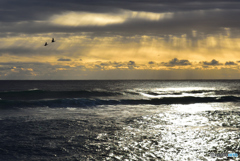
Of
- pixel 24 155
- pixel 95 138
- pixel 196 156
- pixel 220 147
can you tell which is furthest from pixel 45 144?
pixel 220 147

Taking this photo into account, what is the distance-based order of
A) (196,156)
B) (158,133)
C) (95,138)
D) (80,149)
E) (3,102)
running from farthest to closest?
(3,102)
(158,133)
(95,138)
(80,149)
(196,156)

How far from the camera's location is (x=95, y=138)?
1833 cm

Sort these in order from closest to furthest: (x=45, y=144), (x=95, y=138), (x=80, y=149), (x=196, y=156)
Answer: (x=196, y=156)
(x=80, y=149)
(x=45, y=144)
(x=95, y=138)

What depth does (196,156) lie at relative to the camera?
46.9 feet

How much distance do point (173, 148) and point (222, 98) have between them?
4720 cm

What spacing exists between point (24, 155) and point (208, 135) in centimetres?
1297

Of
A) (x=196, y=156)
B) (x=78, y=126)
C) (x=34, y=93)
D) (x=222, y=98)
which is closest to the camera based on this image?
(x=196, y=156)

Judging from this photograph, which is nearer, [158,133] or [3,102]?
[158,133]

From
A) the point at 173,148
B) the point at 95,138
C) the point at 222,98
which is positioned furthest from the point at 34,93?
the point at 173,148

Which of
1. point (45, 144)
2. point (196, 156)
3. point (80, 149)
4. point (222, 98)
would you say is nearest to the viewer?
point (196, 156)

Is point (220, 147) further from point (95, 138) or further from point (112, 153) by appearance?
point (95, 138)

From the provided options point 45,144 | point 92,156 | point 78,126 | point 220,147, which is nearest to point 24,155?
point 45,144

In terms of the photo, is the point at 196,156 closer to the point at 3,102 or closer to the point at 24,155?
the point at 24,155

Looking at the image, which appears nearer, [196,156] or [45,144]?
[196,156]
